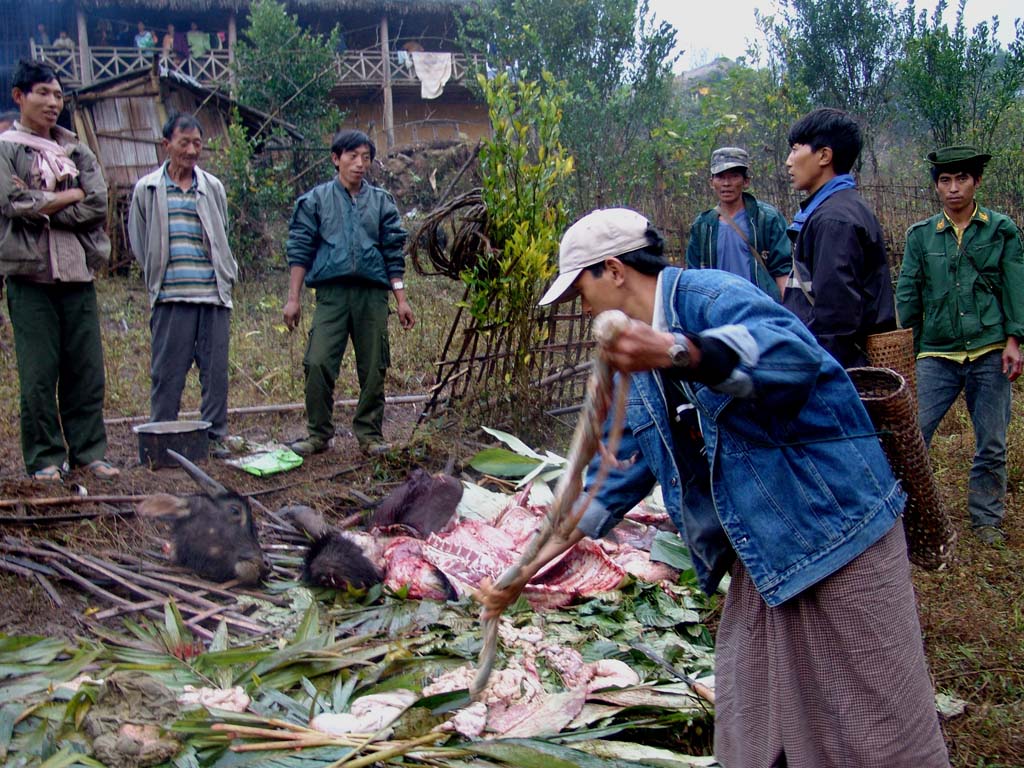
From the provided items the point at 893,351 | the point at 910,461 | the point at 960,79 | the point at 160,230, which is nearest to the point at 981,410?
the point at 893,351

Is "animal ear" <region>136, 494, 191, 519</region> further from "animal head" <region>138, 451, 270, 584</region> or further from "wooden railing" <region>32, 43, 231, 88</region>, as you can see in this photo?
"wooden railing" <region>32, 43, 231, 88</region>

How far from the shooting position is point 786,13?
1294cm

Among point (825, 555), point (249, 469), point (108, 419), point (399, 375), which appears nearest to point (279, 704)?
point (825, 555)

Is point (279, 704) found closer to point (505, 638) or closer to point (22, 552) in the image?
point (505, 638)

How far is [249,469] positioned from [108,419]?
2.25 m

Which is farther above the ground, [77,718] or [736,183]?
[736,183]

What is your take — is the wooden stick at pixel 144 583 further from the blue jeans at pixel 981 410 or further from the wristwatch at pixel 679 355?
the blue jeans at pixel 981 410

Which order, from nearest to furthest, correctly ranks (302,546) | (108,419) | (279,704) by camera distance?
(279,704), (302,546), (108,419)

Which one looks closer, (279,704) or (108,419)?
(279,704)

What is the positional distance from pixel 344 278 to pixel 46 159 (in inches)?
70.8

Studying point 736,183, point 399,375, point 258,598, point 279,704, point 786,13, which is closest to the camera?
point 279,704

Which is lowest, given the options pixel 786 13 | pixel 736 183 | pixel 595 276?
pixel 595 276

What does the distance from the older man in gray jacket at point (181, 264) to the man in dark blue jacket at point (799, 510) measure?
14.3ft

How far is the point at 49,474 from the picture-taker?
5125mm
